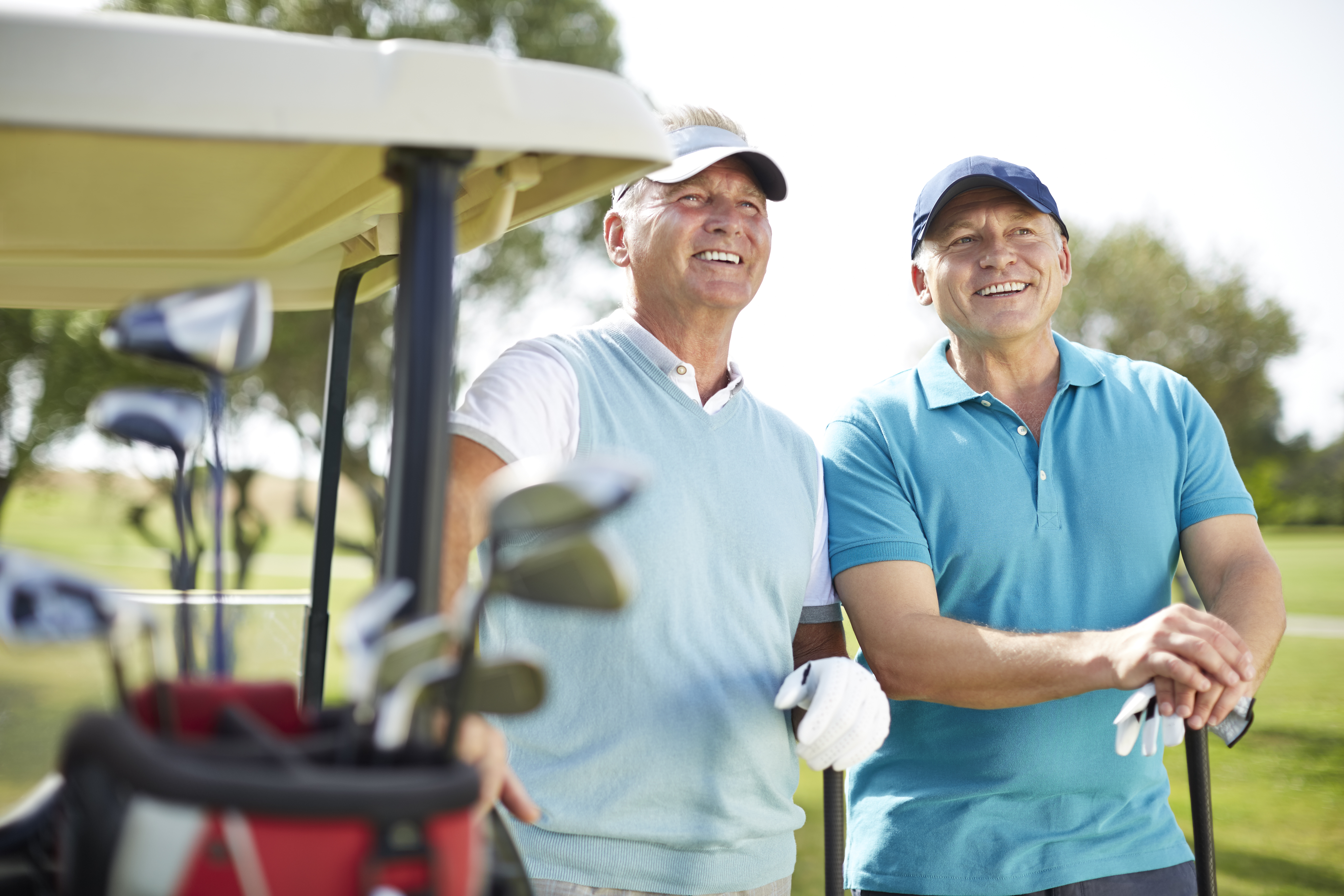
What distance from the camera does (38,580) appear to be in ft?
3.13

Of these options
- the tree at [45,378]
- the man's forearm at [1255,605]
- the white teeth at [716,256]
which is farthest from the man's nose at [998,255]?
the tree at [45,378]

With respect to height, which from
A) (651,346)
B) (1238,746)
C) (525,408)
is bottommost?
(1238,746)

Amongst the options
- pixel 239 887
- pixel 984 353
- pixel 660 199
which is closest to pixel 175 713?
pixel 239 887

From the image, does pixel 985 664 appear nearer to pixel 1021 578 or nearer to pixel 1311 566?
pixel 1021 578

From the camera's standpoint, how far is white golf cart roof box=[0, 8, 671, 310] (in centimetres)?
106

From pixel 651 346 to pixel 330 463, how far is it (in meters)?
0.68

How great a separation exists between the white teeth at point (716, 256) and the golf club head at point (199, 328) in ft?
4.26

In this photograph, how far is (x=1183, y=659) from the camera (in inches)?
78.0

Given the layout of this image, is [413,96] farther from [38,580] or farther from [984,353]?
[984,353]

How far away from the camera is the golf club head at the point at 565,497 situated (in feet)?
3.12

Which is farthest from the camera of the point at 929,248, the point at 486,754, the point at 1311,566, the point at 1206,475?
the point at 1311,566

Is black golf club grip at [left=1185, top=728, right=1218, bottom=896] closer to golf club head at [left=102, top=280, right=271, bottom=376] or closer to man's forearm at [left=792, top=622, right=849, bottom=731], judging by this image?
man's forearm at [left=792, top=622, right=849, bottom=731]

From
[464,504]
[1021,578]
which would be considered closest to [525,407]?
[464,504]

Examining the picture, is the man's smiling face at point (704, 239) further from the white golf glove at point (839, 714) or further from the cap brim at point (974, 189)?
the white golf glove at point (839, 714)
